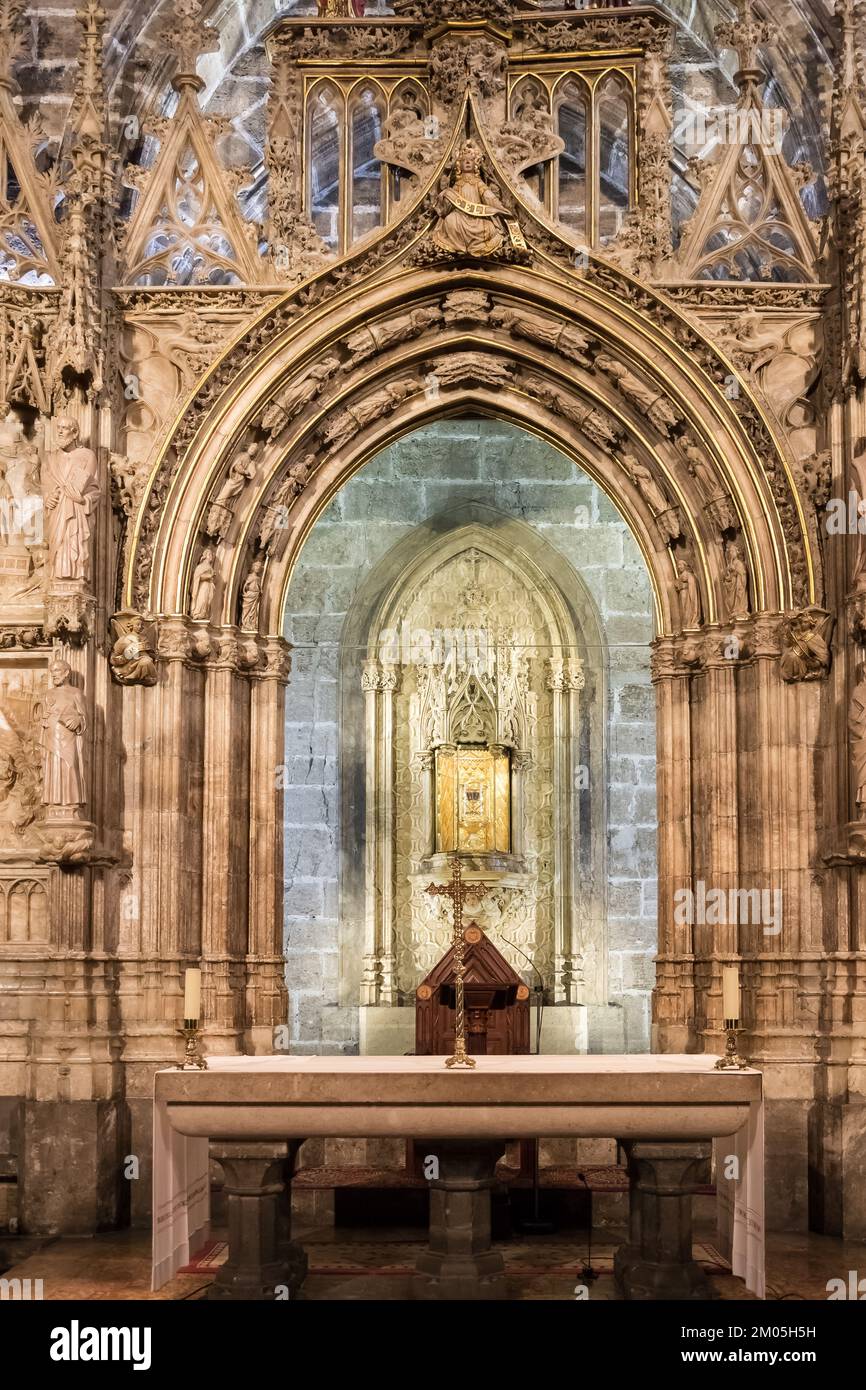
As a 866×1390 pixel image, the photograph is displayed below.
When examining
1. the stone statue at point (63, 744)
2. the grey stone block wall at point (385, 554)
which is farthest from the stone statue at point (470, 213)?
the stone statue at point (63, 744)

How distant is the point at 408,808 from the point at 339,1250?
6559 millimetres

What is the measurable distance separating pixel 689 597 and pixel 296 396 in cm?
340

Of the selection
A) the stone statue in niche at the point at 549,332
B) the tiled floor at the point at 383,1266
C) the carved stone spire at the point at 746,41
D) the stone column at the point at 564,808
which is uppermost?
the carved stone spire at the point at 746,41

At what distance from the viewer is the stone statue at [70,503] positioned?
40.8 feet

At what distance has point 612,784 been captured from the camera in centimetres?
1739

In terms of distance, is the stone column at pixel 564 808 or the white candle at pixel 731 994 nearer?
the white candle at pixel 731 994

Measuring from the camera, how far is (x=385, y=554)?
17.7 m

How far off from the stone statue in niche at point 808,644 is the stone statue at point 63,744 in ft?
16.8

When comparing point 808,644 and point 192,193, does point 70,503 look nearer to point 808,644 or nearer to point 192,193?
point 192,193

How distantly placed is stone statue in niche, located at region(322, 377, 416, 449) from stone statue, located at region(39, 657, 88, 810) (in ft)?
9.73

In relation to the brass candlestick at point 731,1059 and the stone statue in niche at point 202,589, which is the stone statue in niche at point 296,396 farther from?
the brass candlestick at point 731,1059
